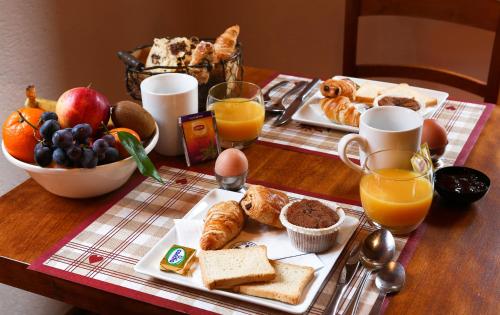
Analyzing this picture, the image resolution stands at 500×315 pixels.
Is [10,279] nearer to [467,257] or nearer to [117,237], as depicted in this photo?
[117,237]

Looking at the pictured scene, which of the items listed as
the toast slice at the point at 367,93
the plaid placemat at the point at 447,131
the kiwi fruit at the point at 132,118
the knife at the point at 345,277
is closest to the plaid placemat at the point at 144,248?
the knife at the point at 345,277

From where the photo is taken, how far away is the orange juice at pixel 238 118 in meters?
1.44

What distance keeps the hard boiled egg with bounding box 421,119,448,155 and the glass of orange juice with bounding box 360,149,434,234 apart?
0.66ft

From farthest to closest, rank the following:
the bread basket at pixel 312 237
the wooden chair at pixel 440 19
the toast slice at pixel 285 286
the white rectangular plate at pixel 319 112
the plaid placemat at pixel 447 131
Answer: the wooden chair at pixel 440 19
the white rectangular plate at pixel 319 112
the plaid placemat at pixel 447 131
the bread basket at pixel 312 237
the toast slice at pixel 285 286

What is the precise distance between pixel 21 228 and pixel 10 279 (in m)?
0.11

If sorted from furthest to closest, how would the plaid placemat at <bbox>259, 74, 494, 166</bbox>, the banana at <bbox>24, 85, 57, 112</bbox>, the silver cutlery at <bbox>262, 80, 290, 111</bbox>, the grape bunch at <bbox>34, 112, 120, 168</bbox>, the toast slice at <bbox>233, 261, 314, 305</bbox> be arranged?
the silver cutlery at <bbox>262, 80, 290, 111</bbox>, the plaid placemat at <bbox>259, 74, 494, 166</bbox>, the banana at <bbox>24, 85, 57, 112</bbox>, the grape bunch at <bbox>34, 112, 120, 168</bbox>, the toast slice at <bbox>233, 261, 314, 305</bbox>

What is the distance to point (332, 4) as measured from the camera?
2.70m

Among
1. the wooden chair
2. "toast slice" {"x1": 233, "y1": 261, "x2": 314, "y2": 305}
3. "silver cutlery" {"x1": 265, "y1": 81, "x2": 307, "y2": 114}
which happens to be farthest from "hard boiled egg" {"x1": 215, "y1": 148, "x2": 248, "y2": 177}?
the wooden chair

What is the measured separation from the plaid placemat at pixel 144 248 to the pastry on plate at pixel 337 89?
44 cm

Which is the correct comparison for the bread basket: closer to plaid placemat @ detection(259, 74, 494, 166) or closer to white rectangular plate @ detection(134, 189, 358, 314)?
white rectangular plate @ detection(134, 189, 358, 314)

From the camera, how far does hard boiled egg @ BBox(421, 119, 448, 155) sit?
133cm

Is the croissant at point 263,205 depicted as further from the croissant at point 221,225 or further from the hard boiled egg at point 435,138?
the hard boiled egg at point 435,138

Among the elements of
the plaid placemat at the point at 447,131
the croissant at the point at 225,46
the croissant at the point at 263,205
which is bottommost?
the plaid placemat at the point at 447,131

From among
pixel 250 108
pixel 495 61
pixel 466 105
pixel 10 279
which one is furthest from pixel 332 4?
pixel 10 279
